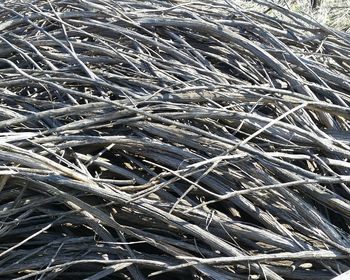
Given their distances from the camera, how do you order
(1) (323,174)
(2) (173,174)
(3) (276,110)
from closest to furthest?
(2) (173,174)
(1) (323,174)
(3) (276,110)

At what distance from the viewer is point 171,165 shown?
6.38 ft

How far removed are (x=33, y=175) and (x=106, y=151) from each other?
10.6 inches

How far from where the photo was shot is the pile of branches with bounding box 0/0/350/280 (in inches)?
71.9

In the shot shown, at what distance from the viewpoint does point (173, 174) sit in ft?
5.98

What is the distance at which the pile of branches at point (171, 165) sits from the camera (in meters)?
1.83

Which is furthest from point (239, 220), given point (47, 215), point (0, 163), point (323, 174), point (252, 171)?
point (0, 163)

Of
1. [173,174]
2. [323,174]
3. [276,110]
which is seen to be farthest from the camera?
[276,110]

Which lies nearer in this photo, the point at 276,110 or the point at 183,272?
the point at 183,272

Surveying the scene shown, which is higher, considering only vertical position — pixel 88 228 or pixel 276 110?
pixel 276 110

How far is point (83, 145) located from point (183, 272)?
0.49m

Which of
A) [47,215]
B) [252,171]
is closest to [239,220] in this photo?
[252,171]

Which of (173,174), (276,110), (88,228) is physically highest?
(276,110)

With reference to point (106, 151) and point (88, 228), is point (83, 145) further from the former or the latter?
point (88, 228)

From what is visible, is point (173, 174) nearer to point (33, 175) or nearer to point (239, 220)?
point (239, 220)
